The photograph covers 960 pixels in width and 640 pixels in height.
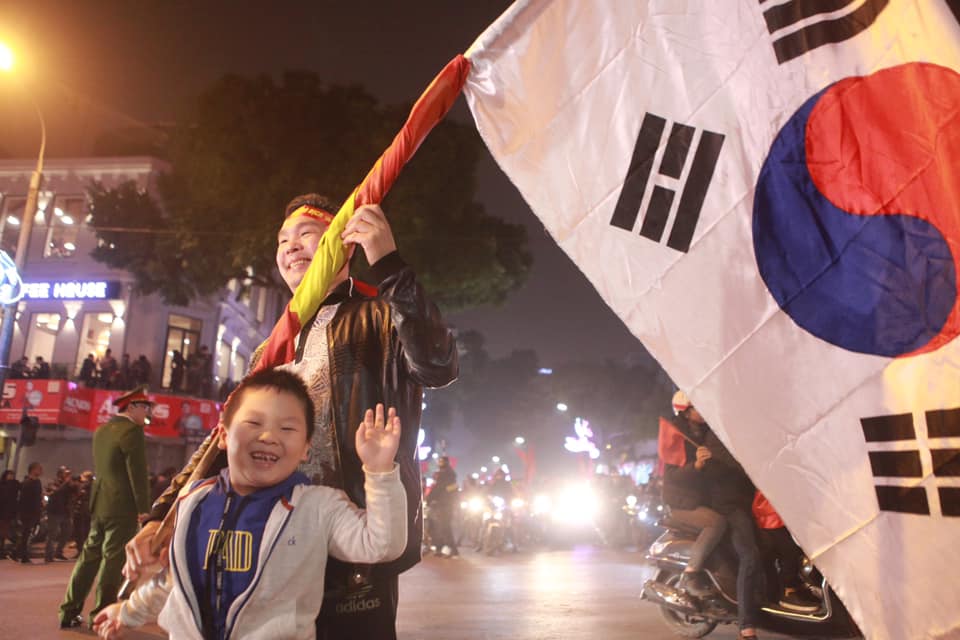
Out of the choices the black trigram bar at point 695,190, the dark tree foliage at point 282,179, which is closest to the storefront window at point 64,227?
the dark tree foliage at point 282,179

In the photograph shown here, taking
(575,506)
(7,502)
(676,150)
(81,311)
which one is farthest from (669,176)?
(81,311)

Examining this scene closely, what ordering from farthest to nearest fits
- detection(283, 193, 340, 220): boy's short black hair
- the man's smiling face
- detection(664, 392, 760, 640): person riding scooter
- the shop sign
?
the shop sign, detection(664, 392, 760, 640): person riding scooter, detection(283, 193, 340, 220): boy's short black hair, the man's smiling face

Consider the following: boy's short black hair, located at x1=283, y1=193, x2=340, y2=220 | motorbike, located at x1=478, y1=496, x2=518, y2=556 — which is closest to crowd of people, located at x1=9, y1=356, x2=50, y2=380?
motorbike, located at x1=478, y1=496, x2=518, y2=556

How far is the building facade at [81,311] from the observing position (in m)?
27.6

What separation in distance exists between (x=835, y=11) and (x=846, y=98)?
0.99 ft

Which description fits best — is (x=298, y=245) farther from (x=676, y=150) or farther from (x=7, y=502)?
(x=7, y=502)

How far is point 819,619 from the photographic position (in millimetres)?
5082

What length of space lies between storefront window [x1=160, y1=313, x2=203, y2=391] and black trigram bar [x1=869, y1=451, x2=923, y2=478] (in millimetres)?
28369

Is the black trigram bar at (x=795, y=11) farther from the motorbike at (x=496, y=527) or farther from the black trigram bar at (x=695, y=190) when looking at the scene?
the motorbike at (x=496, y=527)

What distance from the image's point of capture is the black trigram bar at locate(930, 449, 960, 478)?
194 centimetres

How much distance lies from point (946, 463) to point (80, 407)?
26.9 metres

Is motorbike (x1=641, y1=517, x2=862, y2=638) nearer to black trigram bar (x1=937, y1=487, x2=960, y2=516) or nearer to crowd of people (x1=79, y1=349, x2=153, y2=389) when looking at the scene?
black trigram bar (x1=937, y1=487, x2=960, y2=516)

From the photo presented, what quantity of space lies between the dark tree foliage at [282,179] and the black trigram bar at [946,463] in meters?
18.5

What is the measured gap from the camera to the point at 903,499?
1.96 meters
